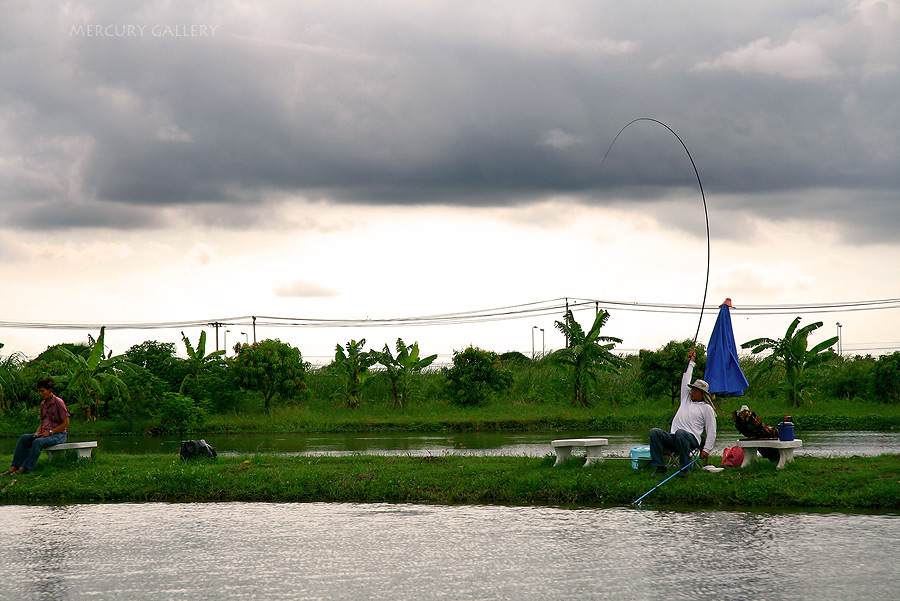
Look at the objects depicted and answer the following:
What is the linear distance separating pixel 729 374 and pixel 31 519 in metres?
10.7

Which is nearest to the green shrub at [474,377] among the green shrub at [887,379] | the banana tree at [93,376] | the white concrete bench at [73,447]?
the banana tree at [93,376]

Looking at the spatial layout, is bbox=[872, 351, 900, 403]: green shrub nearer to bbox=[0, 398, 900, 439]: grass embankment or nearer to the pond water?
bbox=[0, 398, 900, 439]: grass embankment

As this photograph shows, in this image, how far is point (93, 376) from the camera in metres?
28.7

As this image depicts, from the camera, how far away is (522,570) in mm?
7734

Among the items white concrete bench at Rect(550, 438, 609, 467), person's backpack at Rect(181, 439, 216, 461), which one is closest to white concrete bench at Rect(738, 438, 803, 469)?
white concrete bench at Rect(550, 438, 609, 467)

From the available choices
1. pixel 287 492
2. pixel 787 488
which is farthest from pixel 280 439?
pixel 787 488

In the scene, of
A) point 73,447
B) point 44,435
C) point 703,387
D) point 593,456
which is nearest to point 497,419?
point 593,456

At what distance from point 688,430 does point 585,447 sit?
1.70 meters

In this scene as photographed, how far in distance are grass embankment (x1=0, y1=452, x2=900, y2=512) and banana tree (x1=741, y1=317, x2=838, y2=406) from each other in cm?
1613

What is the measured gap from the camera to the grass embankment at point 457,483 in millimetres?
10914

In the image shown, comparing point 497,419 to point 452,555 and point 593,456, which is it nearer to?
point 593,456

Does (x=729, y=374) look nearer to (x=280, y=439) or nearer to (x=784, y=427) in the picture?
(x=784, y=427)

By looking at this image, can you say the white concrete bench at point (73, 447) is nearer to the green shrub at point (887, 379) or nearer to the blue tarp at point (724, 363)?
the blue tarp at point (724, 363)

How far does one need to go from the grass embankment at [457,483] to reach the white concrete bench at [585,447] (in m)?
0.22
